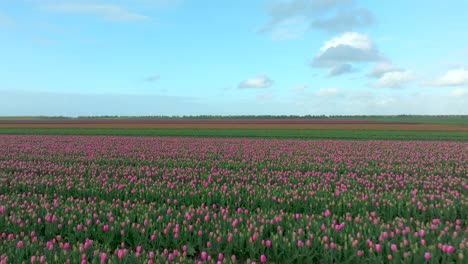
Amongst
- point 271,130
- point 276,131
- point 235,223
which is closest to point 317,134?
point 276,131

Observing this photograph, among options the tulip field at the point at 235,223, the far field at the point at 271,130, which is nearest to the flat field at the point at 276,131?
the far field at the point at 271,130

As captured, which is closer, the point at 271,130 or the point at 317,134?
the point at 317,134

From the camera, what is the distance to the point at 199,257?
5.64 m

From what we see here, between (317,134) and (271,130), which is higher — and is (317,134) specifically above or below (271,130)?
below

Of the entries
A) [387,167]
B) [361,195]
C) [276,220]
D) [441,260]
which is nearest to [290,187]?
[361,195]

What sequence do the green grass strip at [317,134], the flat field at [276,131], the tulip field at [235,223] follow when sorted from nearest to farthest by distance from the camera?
the tulip field at [235,223], the green grass strip at [317,134], the flat field at [276,131]

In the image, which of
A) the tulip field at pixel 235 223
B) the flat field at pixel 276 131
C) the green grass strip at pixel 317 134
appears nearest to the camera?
the tulip field at pixel 235 223

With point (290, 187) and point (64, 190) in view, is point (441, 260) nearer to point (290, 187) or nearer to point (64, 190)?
point (290, 187)

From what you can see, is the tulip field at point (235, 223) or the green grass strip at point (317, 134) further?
the green grass strip at point (317, 134)

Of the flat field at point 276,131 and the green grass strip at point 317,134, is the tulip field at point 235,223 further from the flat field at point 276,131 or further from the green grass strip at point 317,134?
the flat field at point 276,131

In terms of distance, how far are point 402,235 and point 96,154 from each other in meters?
16.6

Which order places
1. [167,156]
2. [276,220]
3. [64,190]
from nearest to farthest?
[276,220]
[64,190]
[167,156]

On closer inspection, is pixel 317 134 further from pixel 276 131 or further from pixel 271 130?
pixel 271 130

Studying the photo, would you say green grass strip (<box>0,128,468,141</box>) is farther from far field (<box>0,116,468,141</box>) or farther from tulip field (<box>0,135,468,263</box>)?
tulip field (<box>0,135,468,263</box>)
